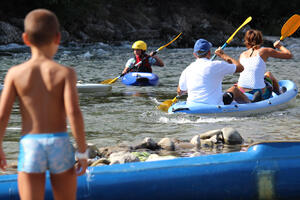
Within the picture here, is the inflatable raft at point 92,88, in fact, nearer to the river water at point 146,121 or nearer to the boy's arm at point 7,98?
the river water at point 146,121

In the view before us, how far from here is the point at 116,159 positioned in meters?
3.95

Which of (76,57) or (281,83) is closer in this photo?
(281,83)

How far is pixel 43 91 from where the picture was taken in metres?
2.19

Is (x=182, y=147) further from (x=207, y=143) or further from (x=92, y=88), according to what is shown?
(x=92, y=88)

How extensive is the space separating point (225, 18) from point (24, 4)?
49.3ft

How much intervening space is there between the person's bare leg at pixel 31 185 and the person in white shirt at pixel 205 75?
3617 millimetres

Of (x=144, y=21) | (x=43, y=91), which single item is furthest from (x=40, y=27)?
(x=144, y=21)

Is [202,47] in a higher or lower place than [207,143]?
higher

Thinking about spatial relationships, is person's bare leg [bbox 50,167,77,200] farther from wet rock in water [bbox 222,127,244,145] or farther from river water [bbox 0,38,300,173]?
wet rock in water [bbox 222,127,244,145]

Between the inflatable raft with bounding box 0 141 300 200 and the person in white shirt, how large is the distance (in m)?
2.56

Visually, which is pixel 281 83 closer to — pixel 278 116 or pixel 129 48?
pixel 278 116

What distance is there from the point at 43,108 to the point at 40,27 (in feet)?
1.07

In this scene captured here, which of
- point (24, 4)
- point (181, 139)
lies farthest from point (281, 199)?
point (24, 4)

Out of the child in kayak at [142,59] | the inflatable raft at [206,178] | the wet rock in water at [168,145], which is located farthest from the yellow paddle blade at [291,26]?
the inflatable raft at [206,178]
